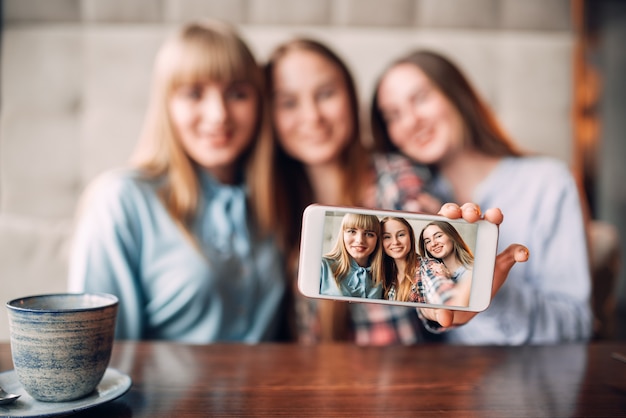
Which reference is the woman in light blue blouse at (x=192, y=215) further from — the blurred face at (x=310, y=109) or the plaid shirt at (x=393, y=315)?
the plaid shirt at (x=393, y=315)

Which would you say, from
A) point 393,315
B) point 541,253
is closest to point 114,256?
point 393,315

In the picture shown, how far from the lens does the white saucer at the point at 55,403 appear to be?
482mm

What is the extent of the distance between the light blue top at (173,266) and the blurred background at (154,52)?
122 millimetres

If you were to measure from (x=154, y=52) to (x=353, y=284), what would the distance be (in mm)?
831

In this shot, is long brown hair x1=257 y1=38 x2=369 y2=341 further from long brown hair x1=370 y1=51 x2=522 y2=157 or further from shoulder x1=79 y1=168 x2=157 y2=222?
shoulder x1=79 y1=168 x2=157 y2=222

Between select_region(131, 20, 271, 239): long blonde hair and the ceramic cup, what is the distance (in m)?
0.53

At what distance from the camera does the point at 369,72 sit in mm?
1148

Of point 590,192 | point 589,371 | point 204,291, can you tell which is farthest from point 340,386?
point 590,192

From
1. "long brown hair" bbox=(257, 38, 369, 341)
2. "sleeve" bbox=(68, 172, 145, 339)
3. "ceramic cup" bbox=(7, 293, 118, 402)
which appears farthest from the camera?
"long brown hair" bbox=(257, 38, 369, 341)

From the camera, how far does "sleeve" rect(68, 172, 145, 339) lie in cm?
99

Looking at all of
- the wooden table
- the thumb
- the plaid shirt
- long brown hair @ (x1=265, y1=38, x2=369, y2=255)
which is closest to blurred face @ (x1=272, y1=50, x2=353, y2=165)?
long brown hair @ (x1=265, y1=38, x2=369, y2=255)

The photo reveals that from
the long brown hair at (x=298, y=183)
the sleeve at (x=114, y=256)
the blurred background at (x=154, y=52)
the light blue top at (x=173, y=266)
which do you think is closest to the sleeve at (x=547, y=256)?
the blurred background at (x=154, y=52)

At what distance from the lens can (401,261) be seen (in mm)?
528

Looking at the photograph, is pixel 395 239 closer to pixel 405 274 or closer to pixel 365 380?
pixel 405 274
